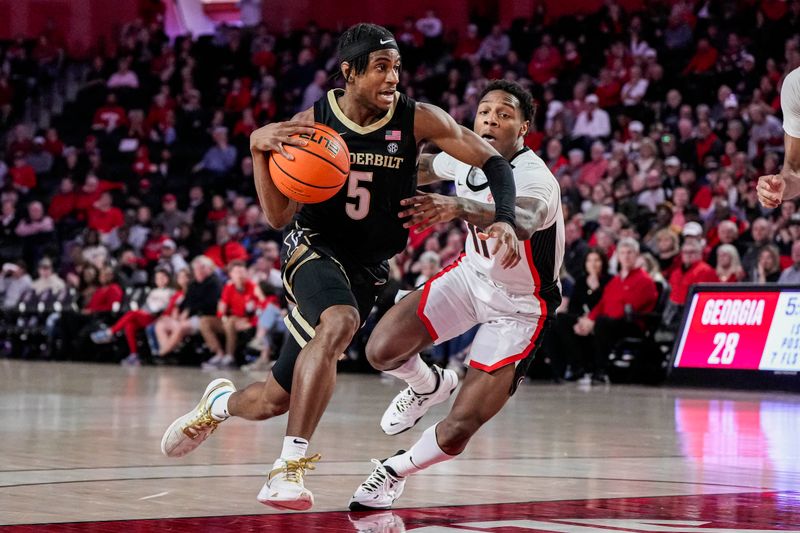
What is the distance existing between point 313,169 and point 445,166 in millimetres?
1192

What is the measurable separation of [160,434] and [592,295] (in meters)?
6.44

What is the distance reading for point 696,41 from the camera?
17.3 meters

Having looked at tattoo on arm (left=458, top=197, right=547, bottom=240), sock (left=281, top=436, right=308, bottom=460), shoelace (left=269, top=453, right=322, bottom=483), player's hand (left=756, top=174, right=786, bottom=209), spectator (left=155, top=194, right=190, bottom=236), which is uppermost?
player's hand (left=756, top=174, right=786, bottom=209)

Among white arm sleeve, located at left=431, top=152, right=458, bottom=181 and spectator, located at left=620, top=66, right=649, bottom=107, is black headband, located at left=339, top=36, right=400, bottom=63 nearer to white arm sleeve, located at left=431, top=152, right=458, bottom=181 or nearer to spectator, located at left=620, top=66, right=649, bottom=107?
white arm sleeve, located at left=431, top=152, right=458, bottom=181

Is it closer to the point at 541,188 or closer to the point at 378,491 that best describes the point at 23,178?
the point at 541,188

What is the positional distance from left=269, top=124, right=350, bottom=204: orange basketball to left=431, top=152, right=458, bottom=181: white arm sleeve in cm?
100

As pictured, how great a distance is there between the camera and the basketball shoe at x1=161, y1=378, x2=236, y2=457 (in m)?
5.50

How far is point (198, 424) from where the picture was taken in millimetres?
5516

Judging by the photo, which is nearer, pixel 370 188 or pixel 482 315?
pixel 370 188

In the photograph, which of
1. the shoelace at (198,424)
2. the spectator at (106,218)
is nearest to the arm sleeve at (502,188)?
the shoelace at (198,424)

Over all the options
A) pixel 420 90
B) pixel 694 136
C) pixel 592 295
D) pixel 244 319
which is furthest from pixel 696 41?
pixel 244 319

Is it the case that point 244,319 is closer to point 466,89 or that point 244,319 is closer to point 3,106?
point 466,89

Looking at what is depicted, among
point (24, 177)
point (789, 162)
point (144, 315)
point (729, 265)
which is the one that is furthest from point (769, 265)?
point (24, 177)

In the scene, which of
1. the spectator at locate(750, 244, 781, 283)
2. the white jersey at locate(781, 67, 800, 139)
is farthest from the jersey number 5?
the spectator at locate(750, 244, 781, 283)
